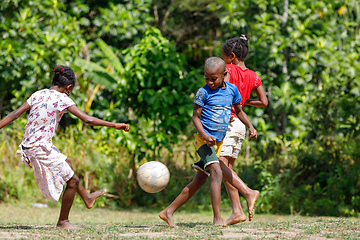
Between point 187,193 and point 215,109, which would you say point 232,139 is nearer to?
point 215,109

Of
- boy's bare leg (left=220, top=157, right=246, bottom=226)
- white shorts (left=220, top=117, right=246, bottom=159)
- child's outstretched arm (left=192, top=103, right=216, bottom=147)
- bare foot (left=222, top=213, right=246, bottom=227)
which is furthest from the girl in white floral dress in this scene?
bare foot (left=222, top=213, right=246, bottom=227)

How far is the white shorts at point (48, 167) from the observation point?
4312 mm

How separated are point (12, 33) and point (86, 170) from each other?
3985 mm

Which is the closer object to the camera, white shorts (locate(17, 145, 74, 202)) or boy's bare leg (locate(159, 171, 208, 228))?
white shorts (locate(17, 145, 74, 202))

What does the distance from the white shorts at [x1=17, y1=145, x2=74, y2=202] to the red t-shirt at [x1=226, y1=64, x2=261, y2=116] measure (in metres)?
1.97

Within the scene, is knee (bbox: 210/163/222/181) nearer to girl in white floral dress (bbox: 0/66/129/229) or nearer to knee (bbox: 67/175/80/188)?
girl in white floral dress (bbox: 0/66/129/229)

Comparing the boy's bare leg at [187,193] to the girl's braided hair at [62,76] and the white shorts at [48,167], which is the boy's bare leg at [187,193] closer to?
the white shorts at [48,167]

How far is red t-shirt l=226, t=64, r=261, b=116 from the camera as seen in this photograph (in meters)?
4.93

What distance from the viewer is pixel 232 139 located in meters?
4.81

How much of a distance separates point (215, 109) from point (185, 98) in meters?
3.69

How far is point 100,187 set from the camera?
859 cm

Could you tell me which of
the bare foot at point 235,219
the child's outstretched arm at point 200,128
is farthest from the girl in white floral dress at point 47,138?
the bare foot at point 235,219

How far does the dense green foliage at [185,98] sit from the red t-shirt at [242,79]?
9.92 ft

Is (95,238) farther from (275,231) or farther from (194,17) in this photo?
(194,17)
